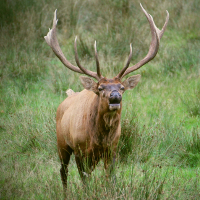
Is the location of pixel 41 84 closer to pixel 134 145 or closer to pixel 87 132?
pixel 134 145

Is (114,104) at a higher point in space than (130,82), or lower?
lower

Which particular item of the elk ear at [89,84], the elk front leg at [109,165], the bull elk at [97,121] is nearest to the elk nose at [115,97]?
the bull elk at [97,121]

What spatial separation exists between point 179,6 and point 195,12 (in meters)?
0.87

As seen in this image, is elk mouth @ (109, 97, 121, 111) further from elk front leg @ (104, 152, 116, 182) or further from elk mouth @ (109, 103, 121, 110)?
elk front leg @ (104, 152, 116, 182)

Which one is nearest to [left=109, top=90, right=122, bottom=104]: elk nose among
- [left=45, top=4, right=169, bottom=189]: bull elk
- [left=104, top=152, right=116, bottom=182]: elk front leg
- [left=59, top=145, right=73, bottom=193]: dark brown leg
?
[left=45, top=4, right=169, bottom=189]: bull elk

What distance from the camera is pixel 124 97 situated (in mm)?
6863

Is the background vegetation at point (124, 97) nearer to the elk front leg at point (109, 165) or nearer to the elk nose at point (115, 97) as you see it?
the elk front leg at point (109, 165)

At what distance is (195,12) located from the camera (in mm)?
10852

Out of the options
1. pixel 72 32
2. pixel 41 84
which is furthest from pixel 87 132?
pixel 72 32

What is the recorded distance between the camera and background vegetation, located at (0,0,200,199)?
3.63 meters

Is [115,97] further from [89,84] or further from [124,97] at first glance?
[124,97]

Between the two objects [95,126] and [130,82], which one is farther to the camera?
[130,82]

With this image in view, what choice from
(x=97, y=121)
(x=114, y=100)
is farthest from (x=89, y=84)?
(x=114, y=100)

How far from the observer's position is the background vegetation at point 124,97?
143 inches
